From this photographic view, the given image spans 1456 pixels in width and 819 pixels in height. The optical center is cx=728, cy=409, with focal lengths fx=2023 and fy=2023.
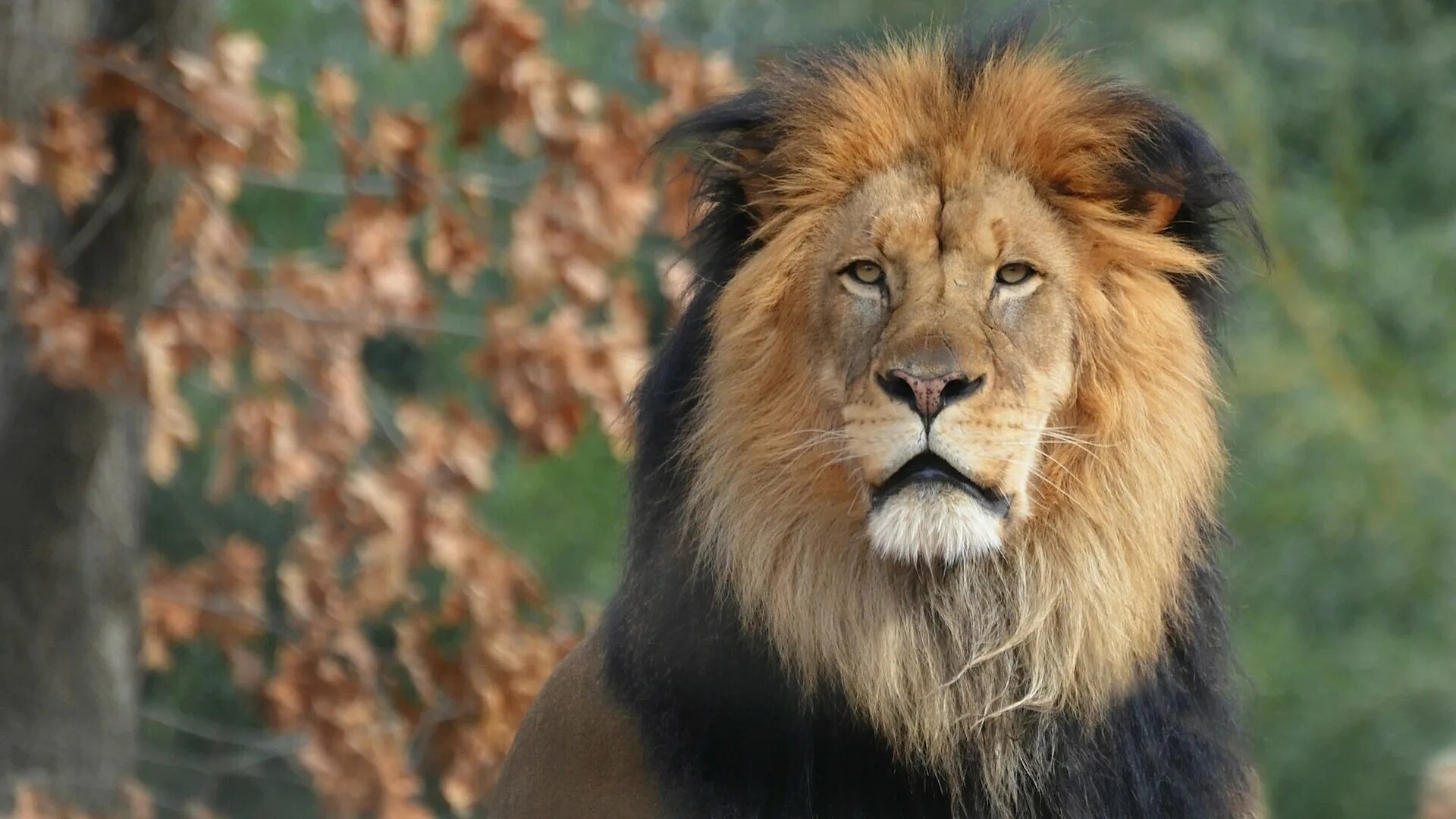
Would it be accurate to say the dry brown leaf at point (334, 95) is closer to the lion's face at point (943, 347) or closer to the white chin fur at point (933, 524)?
the lion's face at point (943, 347)

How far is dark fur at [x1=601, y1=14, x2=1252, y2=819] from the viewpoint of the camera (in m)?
3.22

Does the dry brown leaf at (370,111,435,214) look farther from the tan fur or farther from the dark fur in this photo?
the tan fur

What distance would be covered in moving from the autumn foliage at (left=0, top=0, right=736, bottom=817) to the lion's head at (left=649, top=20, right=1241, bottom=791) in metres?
3.40

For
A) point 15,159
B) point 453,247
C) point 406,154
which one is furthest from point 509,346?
point 15,159

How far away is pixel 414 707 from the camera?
27.0 ft

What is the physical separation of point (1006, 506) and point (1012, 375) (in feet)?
0.65

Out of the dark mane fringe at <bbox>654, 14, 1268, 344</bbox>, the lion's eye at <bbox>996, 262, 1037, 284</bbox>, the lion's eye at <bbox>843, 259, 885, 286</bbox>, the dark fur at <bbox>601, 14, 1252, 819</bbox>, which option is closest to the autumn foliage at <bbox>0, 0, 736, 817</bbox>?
the dark mane fringe at <bbox>654, 14, 1268, 344</bbox>

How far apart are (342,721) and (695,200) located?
442 centimetres

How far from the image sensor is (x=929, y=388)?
2953mm

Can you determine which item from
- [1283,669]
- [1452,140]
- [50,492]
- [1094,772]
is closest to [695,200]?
[1094,772]

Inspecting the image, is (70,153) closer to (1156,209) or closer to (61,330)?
(61,330)

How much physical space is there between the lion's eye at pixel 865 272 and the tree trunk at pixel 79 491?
392 cm

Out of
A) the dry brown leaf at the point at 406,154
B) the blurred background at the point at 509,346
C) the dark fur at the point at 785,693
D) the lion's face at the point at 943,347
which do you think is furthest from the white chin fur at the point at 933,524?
the dry brown leaf at the point at 406,154

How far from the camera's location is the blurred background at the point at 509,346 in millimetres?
6684
